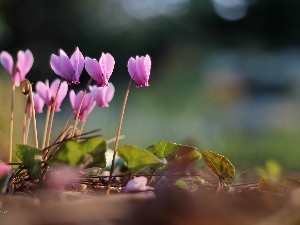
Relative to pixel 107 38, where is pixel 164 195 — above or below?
below

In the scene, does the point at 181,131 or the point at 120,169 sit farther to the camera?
the point at 181,131

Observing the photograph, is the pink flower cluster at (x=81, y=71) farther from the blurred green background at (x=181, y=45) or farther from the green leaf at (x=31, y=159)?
the blurred green background at (x=181, y=45)

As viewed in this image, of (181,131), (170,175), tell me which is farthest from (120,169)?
(181,131)

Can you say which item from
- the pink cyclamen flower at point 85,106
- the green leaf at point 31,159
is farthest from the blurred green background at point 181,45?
the green leaf at point 31,159

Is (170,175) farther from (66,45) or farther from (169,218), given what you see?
(66,45)

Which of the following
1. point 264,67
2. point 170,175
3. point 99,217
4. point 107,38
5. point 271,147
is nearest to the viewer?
point 99,217

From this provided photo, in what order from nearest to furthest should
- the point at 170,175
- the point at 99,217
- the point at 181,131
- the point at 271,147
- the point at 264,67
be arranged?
the point at 99,217 < the point at 170,175 < the point at 271,147 < the point at 181,131 < the point at 264,67

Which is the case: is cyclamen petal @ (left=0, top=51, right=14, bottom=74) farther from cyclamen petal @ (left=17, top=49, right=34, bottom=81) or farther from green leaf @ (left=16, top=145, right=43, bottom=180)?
green leaf @ (left=16, top=145, right=43, bottom=180)

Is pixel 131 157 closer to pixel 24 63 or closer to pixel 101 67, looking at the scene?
pixel 101 67
